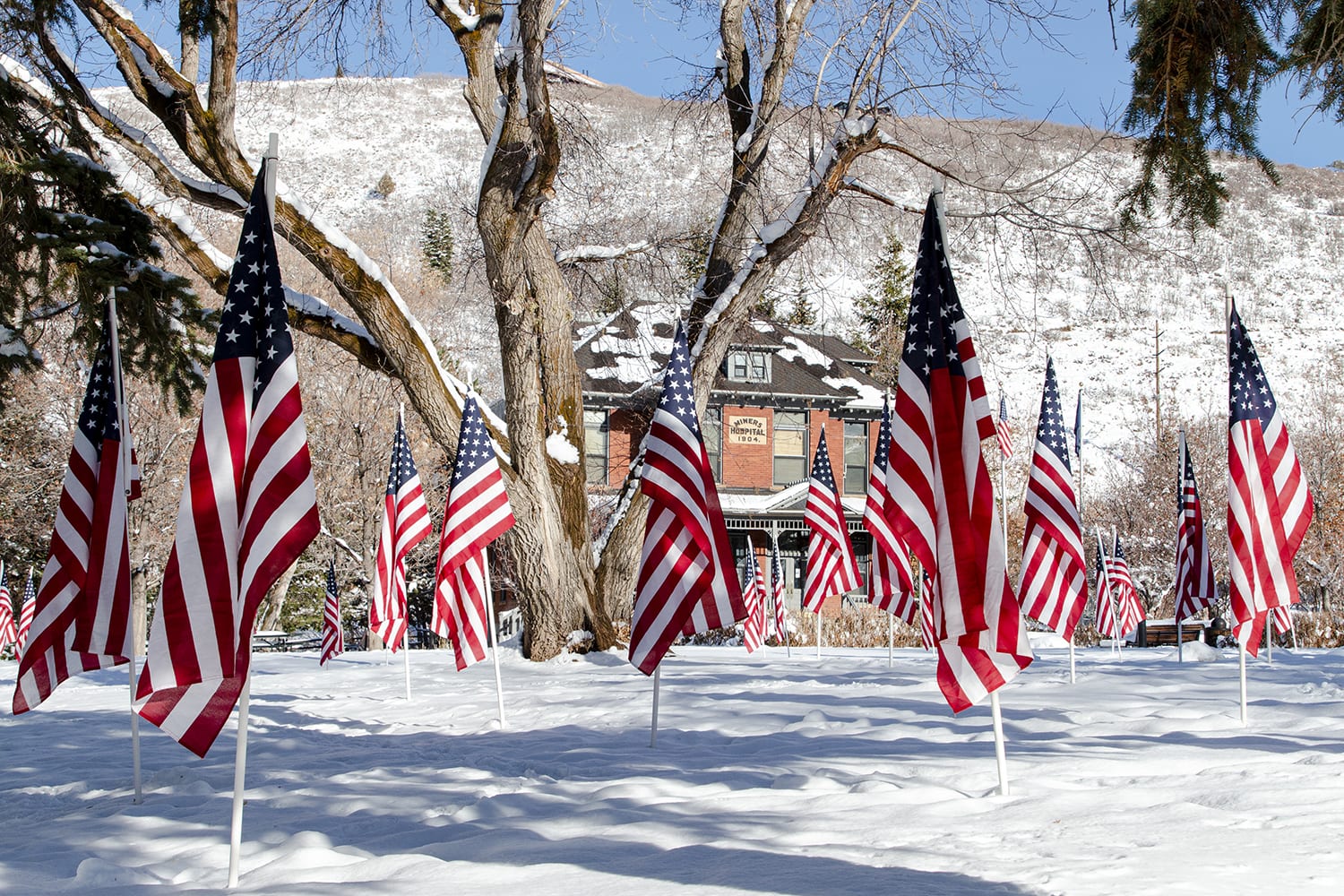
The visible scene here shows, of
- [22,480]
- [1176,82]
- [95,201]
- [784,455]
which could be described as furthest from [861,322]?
[1176,82]

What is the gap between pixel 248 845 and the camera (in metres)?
5.17

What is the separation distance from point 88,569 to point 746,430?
31.0 meters

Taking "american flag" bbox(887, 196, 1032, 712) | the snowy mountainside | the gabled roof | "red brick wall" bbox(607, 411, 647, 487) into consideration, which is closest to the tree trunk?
"red brick wall" bbox(607, 411, 647, 487)

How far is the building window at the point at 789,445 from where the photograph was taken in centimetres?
3766

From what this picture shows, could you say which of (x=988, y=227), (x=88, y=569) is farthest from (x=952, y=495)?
(x=988, y=227)

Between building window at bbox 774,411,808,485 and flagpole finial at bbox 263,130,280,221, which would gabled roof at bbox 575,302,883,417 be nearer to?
building window at bbox 774,411,808,485

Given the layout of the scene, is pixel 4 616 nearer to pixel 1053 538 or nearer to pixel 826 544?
pixel 826 544

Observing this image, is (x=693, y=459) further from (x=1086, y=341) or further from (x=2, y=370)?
(x=1086, y=341)

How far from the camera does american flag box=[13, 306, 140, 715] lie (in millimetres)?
6770

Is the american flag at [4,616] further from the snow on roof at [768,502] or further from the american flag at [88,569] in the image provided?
the snow on roof at [768,502]

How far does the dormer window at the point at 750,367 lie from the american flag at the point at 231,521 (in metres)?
32.5

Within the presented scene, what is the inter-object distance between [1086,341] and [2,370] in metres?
98.1

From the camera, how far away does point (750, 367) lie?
37.4 metres

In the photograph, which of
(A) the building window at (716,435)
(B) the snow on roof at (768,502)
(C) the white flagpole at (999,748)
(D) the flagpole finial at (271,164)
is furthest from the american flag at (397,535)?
(A) the building window at (716,435)
